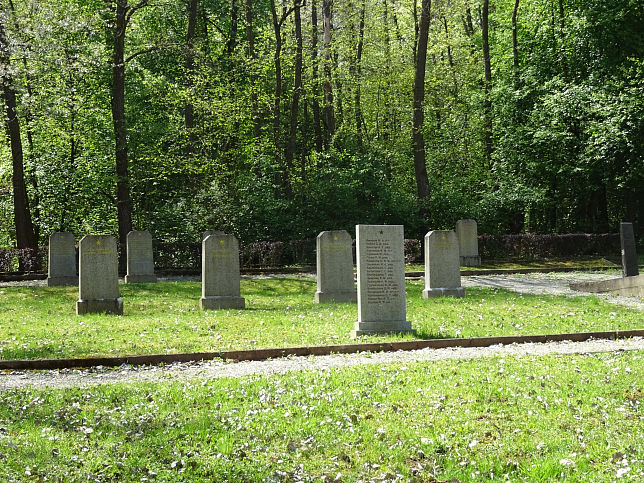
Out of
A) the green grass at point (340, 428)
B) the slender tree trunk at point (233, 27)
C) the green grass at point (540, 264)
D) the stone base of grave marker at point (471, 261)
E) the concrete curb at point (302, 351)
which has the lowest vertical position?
the green grass at point (340, 428)

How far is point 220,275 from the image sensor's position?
52.3 ft

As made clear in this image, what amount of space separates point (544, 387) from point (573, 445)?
5.41ft

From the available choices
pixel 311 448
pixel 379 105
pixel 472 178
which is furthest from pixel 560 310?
pixel 379 105

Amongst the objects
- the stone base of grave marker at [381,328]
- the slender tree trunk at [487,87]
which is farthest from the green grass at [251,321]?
the slender tree trunk at [487,87]

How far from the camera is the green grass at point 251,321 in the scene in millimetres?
10477

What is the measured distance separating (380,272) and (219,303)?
553 centimetres

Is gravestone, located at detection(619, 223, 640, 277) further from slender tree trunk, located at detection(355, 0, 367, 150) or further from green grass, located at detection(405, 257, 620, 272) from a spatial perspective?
slender tree trunk, located at detection(355, 0, 367, 150)

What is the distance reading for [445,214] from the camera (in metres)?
30.7

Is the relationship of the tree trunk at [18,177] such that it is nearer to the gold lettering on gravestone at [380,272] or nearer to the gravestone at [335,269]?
the gravestone at [335,269]

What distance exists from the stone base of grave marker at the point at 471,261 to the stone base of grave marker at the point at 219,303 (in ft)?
44.1

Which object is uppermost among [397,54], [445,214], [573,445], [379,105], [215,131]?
[397,54]

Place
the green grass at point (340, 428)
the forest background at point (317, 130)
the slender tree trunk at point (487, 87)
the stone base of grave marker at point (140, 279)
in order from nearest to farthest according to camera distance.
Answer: the green grass at point (340, 428)
the stone base of grave marker at point (140, 279)
the forest background at point (317, 130)
the slender tree trunk at point (487, 87)

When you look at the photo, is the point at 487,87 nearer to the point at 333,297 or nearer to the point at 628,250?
the point at 628,250

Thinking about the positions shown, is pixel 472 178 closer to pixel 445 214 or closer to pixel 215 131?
pixel 445 214
